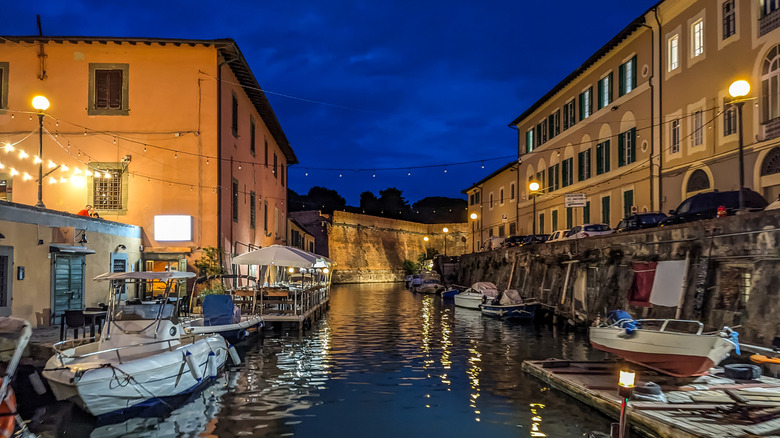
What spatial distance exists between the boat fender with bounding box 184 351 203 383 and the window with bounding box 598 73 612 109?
81.2ft

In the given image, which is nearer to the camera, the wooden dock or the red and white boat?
the wooden dock

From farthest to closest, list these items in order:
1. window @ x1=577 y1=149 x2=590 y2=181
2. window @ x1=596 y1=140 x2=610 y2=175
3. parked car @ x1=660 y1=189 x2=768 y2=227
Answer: window @ x1=577 y1=149 x2=590 y2=181, window @ x1=596 y1=140 x2=610 y2=175, parked car @ x1=660 y1=189 x2=768 y2=227

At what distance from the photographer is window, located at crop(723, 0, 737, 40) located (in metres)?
20.5

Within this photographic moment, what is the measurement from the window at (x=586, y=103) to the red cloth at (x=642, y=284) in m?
15.4

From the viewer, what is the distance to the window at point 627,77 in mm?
27334

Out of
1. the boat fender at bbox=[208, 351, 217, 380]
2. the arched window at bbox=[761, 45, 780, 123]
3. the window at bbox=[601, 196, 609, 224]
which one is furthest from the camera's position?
the window at bbox=[601, 196, 609, 224]

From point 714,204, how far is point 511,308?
1031 centimetres

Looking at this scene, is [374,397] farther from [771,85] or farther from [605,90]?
[605,90]

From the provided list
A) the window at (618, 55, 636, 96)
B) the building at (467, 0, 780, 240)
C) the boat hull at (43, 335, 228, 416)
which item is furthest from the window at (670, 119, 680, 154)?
the boat hull at (43, 335, 228, 416)

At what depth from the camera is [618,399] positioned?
32.3ft

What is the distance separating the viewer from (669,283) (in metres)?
17.1

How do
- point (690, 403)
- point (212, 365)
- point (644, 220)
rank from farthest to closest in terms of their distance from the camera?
1. point (644, 220)
2. point (212, 365)
3. point (690, 403)

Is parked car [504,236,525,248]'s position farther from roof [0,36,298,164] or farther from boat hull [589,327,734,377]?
boat hull [589,327,734,377]

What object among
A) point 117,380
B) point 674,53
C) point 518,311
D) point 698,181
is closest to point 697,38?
point 674,53
